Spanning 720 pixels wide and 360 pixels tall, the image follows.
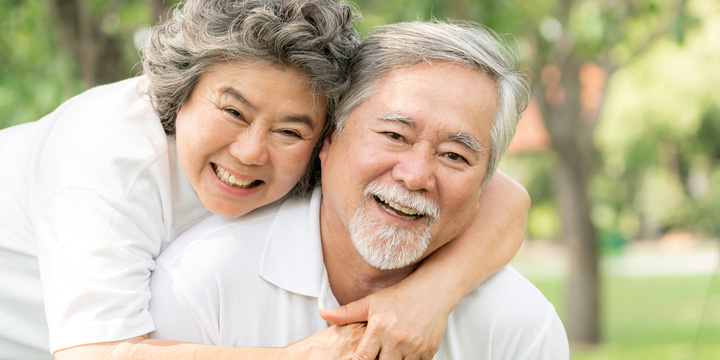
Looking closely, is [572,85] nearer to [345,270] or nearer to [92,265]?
[345,270]

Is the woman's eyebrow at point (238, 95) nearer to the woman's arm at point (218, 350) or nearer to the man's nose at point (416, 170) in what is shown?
the man's nose at point (416, 170)

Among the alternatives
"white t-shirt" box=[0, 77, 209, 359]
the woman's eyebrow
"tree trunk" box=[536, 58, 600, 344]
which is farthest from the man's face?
"tree trunk" box=[536, 58, 600, 344]

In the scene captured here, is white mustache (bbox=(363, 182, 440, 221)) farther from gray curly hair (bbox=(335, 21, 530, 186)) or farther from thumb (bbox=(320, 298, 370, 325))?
thumb (bbox=(320, 298, 370, 325))

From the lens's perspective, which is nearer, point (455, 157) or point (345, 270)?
point (455, 157)

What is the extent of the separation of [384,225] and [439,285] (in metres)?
0.30

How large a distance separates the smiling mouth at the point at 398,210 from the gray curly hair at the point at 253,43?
0.39 metres

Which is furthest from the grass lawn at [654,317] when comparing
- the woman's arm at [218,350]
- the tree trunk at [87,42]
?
the tree trunk at [87,42]

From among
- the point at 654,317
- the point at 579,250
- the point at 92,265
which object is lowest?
the point at 654,317

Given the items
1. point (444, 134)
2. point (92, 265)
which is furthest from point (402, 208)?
point (92, 265)

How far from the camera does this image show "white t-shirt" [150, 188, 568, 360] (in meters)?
2.78

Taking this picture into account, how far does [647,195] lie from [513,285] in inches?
1351

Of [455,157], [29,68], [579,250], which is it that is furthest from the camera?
[579,250]

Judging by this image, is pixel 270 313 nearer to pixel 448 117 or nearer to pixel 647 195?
pixel 448 117

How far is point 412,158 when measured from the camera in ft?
8.98
